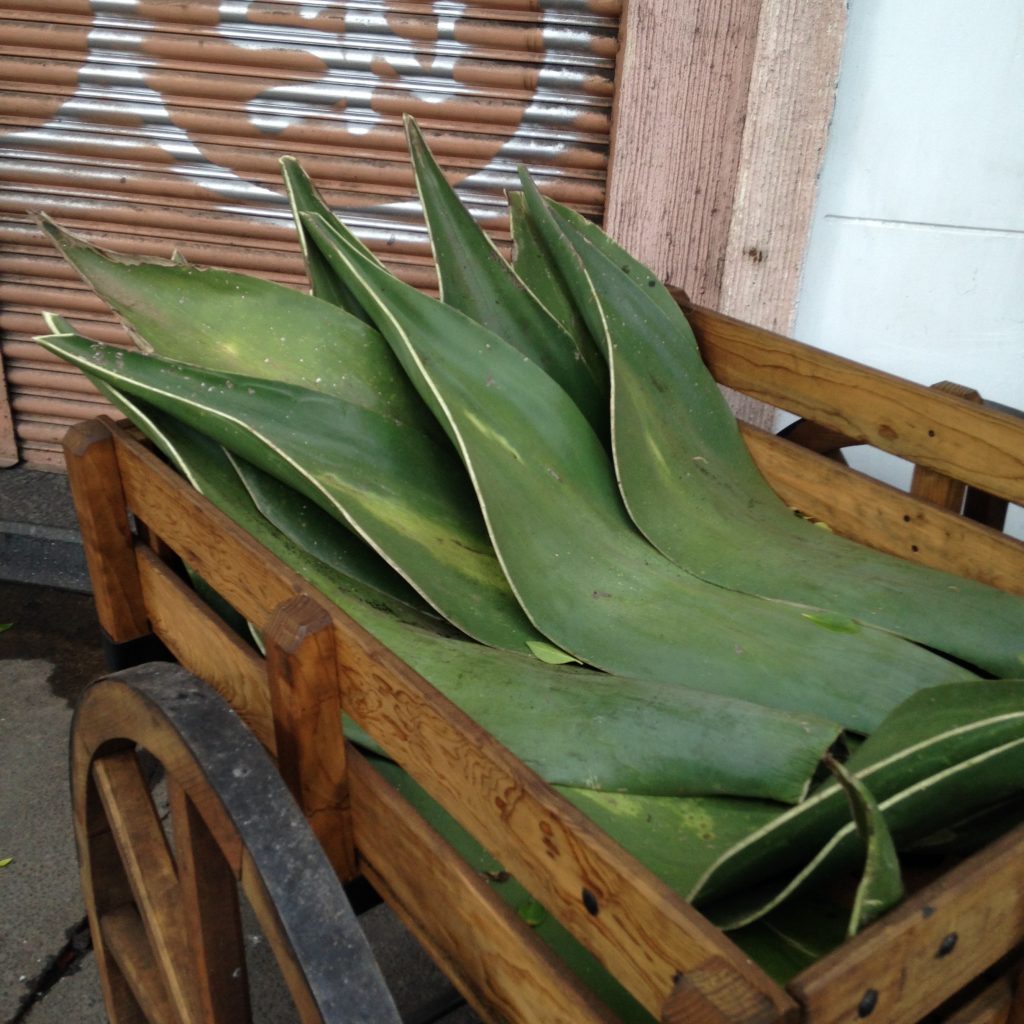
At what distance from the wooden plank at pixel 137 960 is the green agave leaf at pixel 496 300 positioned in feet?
2.60

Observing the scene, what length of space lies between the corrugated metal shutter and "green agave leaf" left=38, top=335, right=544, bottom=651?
4.38ft

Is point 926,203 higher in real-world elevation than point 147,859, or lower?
higher

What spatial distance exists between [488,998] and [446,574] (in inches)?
16.0

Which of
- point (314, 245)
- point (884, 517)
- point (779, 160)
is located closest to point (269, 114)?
point (779, 160)

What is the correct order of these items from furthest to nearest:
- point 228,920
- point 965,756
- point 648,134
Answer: point 648,134, point 228,920, point 965,756

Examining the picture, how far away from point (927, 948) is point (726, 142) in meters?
1.73

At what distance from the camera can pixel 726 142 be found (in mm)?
2035

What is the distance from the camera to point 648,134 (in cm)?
209

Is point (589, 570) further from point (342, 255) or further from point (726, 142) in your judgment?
point (726, 142)

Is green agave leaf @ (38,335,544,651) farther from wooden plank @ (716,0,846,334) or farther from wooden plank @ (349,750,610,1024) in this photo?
wooden plank @ (716,0,846,334)

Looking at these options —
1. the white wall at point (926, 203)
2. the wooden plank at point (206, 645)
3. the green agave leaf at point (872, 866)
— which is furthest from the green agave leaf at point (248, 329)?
the white wall at point (926, 203)

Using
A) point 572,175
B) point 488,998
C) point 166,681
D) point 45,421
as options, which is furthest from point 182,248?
point 488,998

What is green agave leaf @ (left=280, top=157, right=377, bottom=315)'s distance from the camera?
50.9 inches

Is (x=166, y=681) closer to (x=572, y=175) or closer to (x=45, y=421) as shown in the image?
(x=572, y=175)
